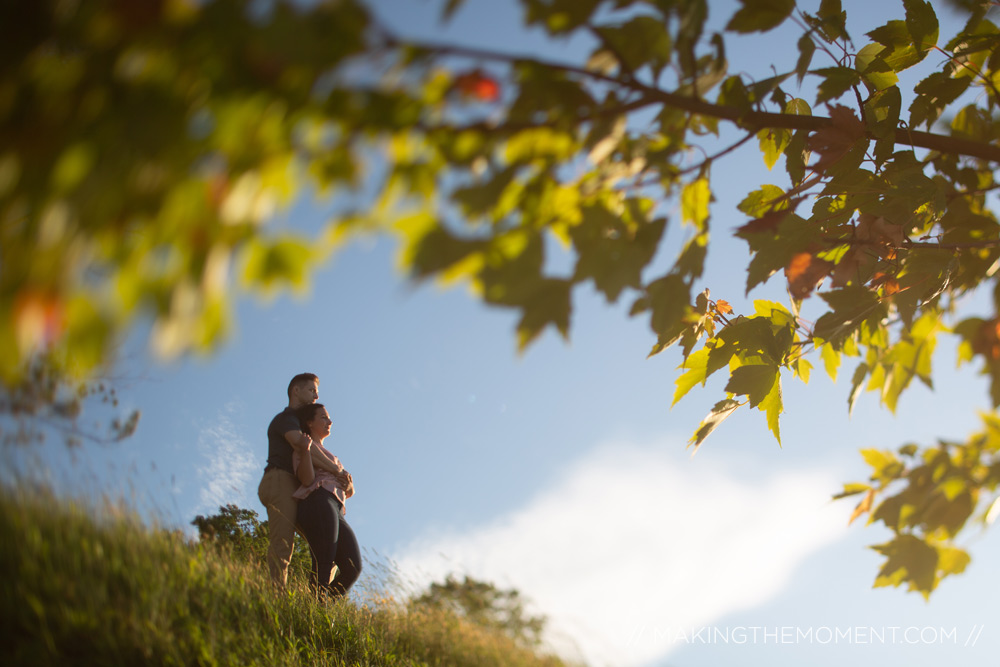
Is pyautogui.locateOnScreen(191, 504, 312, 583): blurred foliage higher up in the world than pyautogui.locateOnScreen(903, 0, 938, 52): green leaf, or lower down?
lower down

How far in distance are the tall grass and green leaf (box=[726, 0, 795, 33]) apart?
1488 mm

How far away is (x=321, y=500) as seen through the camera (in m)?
2.48

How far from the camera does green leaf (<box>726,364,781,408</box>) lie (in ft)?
4.64

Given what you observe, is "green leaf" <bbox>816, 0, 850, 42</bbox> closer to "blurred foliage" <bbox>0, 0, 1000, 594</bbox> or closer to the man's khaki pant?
"blurred foliage" <bbox>0, 0, 1000, 594</bbox>

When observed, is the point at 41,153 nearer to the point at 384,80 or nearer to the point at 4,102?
the point at 4,102

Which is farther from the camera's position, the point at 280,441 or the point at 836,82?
the point at 280,441

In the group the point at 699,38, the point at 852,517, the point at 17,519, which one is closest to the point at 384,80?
the point at 699,38

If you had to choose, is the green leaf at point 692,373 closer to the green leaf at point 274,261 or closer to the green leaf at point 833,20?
the green leaf at point 833,20

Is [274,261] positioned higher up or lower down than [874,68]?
lower down

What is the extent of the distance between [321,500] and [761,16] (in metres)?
2.35

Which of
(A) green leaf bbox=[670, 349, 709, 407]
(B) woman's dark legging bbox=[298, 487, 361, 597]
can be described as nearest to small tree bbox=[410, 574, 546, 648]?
(B) woman's dark legging bbox=[298, 487, 361, 597]

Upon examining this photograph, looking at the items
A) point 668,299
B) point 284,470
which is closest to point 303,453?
point 284,470

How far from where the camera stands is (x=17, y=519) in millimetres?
854

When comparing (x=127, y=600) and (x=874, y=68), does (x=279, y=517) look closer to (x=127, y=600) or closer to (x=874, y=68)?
(x=127, y=600)
